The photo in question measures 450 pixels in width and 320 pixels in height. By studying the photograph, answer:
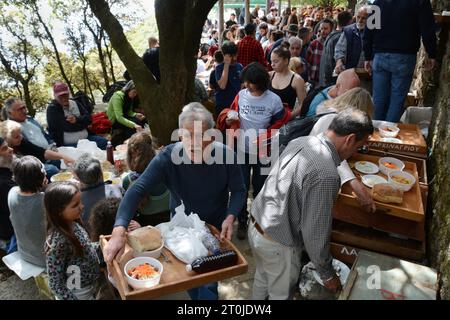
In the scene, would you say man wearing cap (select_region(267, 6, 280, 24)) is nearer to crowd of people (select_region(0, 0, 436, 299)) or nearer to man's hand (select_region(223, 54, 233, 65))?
man's hand (select_region(223, 54, 233, 65))

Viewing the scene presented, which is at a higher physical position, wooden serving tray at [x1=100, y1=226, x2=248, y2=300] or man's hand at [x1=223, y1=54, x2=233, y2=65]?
man's hand at [x1=223, y1=54, x2=233, y2=65]

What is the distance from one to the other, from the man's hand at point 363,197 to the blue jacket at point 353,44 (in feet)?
12.9

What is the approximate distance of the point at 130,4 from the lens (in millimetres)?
11164

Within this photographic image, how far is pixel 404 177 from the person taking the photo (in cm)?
301

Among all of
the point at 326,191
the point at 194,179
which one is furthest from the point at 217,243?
the point at 326,191

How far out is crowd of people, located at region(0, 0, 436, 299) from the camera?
2240mm

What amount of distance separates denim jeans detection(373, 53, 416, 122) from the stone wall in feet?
1.15

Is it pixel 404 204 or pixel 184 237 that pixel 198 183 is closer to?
pixel 184 237

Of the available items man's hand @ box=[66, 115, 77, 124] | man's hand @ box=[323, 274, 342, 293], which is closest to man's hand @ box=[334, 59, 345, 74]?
man's hand @ box=[66, 115, 77, 124]

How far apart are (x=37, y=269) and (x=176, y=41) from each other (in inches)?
128

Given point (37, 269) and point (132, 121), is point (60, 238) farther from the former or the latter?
point (132, 121)

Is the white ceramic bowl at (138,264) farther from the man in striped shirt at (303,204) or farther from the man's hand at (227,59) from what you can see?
the man's hand at (227,59)

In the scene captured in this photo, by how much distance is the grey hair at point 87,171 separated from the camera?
322 centimetres

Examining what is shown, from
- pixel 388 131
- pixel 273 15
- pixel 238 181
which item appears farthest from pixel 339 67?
pixel 273 15
